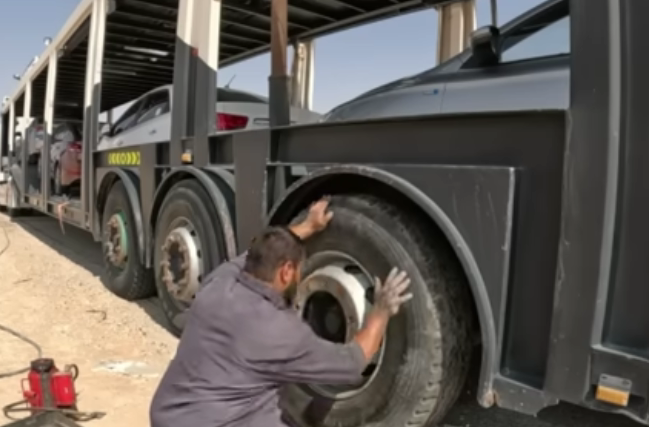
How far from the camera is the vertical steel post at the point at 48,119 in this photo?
7812 mm

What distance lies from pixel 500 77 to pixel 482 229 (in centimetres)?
95

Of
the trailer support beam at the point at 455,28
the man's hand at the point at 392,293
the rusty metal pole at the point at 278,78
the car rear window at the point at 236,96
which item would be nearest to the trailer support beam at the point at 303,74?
the car rear window at the point at 236,96

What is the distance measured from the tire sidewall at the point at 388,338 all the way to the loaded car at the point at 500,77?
26.6 inches

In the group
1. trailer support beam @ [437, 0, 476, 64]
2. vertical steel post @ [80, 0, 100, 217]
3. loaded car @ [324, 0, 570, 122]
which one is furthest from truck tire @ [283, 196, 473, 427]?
vertical steel post @ [80, 0, 100, 217]

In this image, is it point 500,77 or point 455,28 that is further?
point 455,28

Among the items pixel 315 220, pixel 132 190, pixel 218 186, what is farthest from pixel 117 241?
pixel 315 220

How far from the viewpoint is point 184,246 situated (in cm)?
407

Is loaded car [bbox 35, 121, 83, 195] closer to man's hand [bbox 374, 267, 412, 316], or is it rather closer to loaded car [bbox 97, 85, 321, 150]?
loaded car [bbox 97, 85, 321, 150]

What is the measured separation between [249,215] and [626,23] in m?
2.10

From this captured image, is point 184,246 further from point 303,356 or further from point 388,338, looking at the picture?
point 303,356

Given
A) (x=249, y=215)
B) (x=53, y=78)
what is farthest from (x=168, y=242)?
(x=53, y=78)

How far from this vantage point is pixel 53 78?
25.7 feet

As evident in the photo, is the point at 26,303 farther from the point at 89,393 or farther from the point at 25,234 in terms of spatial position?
the point at 25,234

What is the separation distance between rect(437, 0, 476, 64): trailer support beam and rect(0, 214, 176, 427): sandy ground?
2933 millimetres
